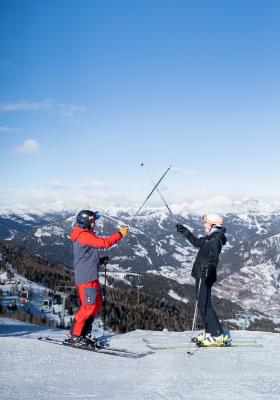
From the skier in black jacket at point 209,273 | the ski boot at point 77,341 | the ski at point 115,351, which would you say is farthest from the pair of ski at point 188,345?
the ski boot at point 77,341

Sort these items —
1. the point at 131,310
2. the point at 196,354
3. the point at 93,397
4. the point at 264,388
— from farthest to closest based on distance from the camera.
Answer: the point at 131,310 → the point at 196,354 → the point at 264,388 → the point at 93,397

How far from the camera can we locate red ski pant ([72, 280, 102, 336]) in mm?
9093

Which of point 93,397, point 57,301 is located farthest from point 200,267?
point 57,301

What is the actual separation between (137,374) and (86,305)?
2.58 m

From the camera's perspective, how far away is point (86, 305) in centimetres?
908

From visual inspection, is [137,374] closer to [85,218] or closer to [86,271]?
[86,271]

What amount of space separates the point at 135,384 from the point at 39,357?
2.34 metres

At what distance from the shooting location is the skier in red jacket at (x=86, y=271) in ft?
29.7

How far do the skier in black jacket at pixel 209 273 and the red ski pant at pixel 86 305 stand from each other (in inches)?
92.0

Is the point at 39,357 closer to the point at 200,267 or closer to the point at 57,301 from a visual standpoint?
the point at 200,267

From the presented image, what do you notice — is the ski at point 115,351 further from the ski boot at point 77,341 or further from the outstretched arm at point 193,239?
the outstretched arm at point 193,239

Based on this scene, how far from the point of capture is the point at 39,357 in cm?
767

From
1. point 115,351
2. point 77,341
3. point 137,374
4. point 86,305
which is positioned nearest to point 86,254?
point 86,305

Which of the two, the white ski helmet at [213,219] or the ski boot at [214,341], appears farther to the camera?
the white ski helmet at [213,219]
